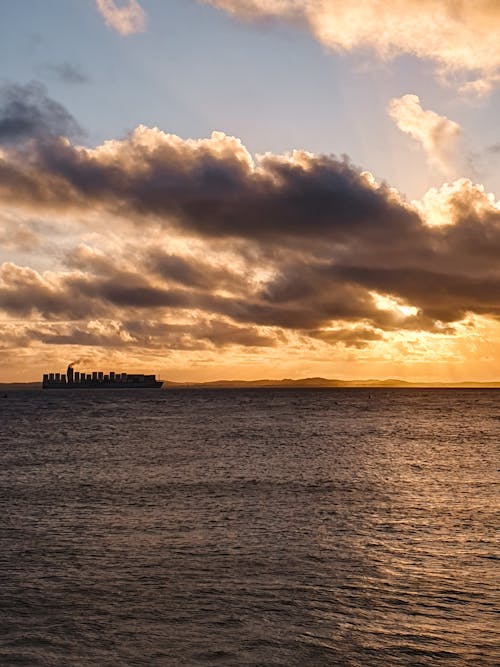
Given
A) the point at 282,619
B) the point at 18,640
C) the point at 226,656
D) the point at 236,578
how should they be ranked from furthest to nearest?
1. the point at 236,578
2. the point at 282,619
3. the point at 18,640
4. the point at 226,656

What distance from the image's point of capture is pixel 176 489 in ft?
170

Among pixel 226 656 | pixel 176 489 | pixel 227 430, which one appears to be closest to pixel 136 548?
pixel 226 656

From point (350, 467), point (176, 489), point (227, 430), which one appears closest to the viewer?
point (176, 489)

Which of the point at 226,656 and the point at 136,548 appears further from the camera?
the point at 136,548

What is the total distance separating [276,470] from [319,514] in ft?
76.8

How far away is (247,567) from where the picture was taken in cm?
2894

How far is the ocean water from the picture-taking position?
2045cm

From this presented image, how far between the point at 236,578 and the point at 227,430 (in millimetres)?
97796

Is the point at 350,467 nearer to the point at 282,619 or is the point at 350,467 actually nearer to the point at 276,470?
the point at 276,470

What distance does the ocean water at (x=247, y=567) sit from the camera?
20.5 metres

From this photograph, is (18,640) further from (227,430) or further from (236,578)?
(227,430)

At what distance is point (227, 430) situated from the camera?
12469 cm

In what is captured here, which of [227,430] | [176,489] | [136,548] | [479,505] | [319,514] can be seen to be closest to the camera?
[136,548]

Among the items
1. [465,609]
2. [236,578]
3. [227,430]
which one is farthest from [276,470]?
[227,430]
